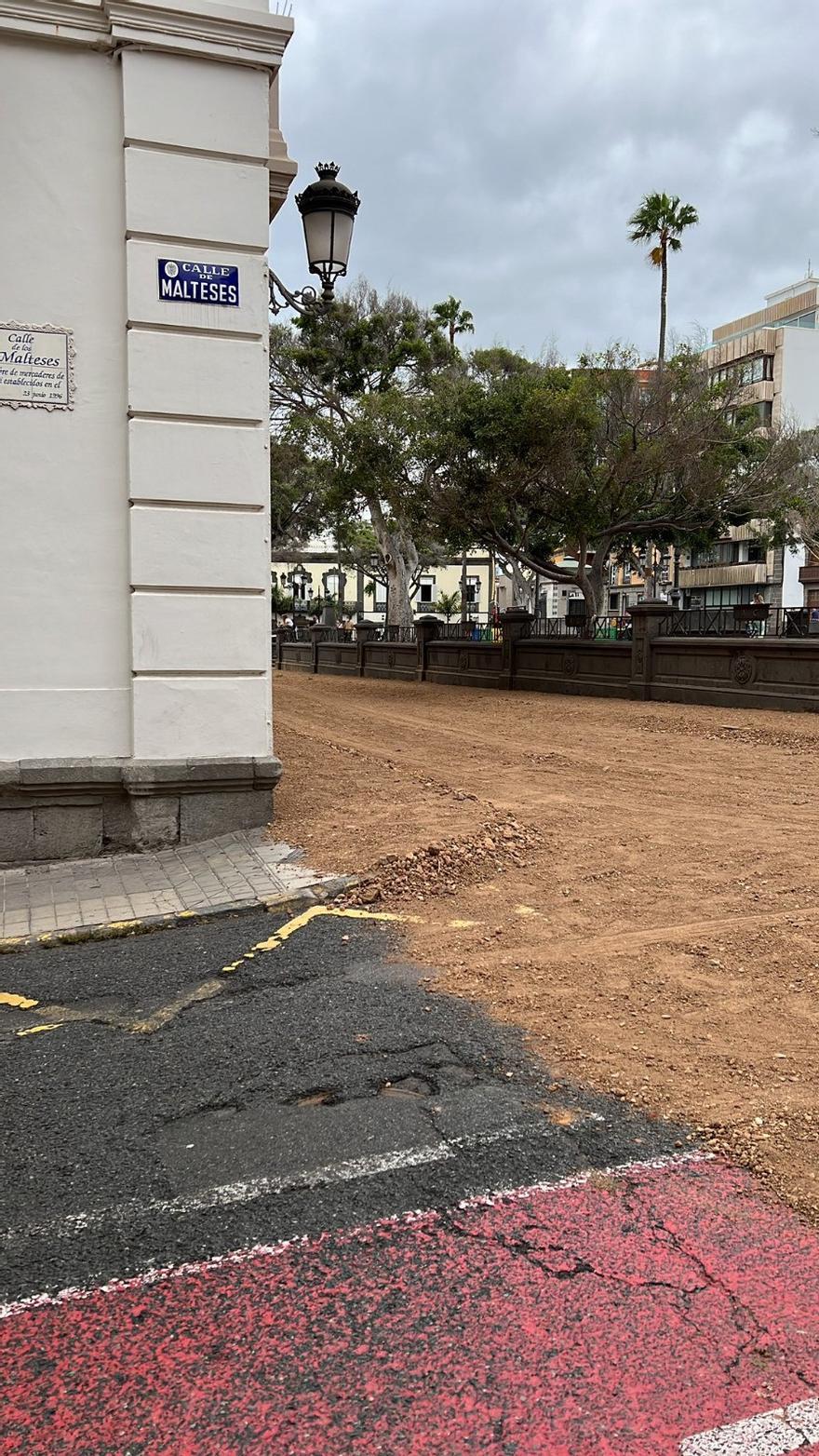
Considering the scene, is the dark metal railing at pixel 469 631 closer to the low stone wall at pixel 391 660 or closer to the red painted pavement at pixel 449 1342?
the low stone wall at pixel 391 660

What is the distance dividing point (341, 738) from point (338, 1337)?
38.4 ft

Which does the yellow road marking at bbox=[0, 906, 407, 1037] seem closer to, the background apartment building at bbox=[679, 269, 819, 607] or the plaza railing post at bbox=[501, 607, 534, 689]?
the plaza railing post at bbox=[501, 607, 534, 689]

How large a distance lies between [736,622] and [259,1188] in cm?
1975

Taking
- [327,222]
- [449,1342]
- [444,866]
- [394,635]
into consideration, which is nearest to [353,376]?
[394,635]

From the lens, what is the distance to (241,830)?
6.87m

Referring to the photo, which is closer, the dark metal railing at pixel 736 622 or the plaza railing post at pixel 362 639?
the dark metal railing at pixel 736 622

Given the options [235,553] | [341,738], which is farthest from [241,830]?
[341,738]

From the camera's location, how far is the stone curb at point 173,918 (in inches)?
197

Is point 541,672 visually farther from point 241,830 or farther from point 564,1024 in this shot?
point 564,1024

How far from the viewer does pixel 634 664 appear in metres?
19.4

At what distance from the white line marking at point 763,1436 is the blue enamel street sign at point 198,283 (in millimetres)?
6412

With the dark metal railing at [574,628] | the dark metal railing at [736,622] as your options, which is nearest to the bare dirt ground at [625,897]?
the dark metal railing at [736,622]

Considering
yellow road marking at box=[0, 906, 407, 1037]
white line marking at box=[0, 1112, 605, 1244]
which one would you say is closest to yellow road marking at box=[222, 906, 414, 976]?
yellow road marking at box=[0, 906, 407, 1037]

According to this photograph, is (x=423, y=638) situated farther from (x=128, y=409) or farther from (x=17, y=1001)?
(x=17, y=1001)
